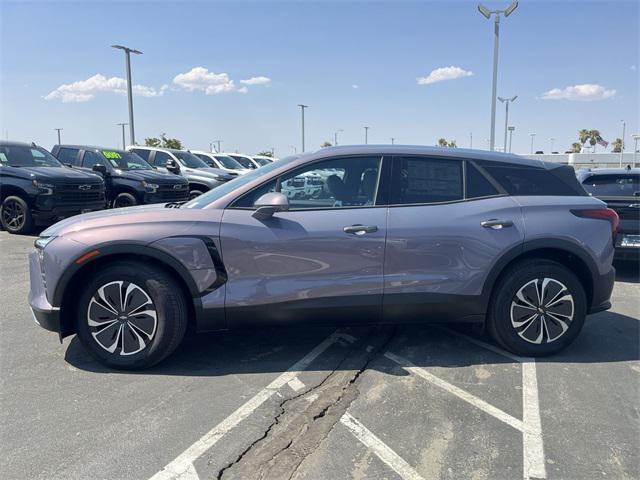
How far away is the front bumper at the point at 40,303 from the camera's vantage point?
370cm

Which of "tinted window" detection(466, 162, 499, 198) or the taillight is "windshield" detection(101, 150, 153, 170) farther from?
the taillight

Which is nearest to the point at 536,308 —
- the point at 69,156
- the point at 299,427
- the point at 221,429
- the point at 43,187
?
the point at 299,427

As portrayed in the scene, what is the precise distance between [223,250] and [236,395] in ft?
3.41

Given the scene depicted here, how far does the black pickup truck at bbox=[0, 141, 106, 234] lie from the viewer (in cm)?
975

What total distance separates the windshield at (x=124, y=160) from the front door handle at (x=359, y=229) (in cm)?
1024

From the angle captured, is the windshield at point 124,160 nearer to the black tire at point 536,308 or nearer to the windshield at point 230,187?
the windshield at point 230,187

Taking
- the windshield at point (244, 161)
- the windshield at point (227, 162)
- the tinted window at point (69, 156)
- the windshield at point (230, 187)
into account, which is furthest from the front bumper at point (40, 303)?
the windshield at point (244, 161)

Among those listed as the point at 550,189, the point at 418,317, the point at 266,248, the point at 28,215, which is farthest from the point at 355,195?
the point at 28,215

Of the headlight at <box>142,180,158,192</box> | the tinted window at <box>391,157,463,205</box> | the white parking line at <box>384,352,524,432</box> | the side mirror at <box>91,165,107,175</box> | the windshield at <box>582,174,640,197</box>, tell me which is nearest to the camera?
the white parking line at <box>384,352,524,432</box>

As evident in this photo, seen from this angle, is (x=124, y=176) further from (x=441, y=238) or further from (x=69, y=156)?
(x=441, y=238)

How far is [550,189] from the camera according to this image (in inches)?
169

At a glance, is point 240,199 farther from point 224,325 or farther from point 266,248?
point 224,325

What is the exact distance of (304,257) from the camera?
3.76 m

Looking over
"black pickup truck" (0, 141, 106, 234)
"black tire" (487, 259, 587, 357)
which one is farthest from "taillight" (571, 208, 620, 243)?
"black pickup truck" (0, 141, 106, 234)
